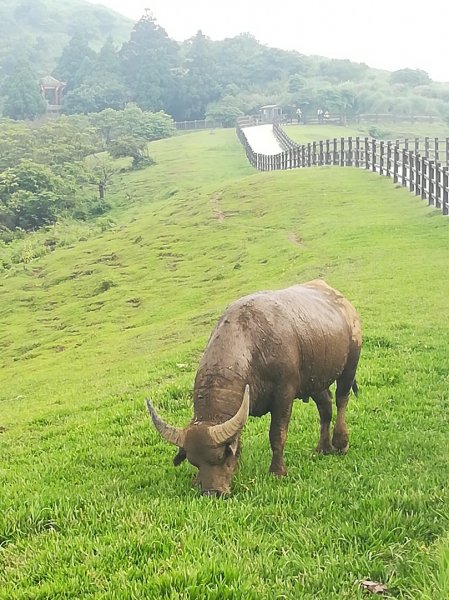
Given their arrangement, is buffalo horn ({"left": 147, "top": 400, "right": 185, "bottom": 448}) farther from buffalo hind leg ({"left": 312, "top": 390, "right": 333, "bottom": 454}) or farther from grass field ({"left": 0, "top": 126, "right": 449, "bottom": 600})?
buffalo hind leg ({"left": 312, "top": 390, "right": 333, "bottom": 454})

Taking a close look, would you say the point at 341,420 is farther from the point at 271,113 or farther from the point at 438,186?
the point at 271,113

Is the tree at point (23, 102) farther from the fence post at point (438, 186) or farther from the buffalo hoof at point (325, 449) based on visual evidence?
the buffalo hoof at point (325, 449)

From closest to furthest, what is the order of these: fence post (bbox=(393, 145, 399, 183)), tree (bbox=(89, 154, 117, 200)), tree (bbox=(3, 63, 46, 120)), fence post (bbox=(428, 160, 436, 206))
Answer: fence post (bbox=(428, 160, 436, 206)) < fence post (bbox=(393, 145, 399, 183)) < tree (bbox=(89, 154, 117, 200)) < tree (bbox=(3, 63, 46, 120))

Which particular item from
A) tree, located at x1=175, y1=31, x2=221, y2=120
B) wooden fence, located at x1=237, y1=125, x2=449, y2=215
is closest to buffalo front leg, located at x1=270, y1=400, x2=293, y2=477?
wooden fence, located at x1=237, y1=125, x2=449, y2=215

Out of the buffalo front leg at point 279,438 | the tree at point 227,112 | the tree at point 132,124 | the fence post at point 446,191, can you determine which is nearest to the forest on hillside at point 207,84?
the tree at point 227,112

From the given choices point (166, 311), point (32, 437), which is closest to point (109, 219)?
point (166, 311)

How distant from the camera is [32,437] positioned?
34.0ft

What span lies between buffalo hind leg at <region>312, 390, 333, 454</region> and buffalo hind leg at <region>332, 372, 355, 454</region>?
0.23 feet

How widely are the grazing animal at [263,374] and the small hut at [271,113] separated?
8256 cm

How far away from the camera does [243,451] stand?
779cm

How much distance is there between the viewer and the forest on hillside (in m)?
92.1

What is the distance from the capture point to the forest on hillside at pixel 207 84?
9212 cm

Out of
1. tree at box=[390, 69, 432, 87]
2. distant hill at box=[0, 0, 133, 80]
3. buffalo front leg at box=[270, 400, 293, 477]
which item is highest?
distant hill at box=[0, 0, 133, 80]

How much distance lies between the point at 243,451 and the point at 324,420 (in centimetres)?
89
